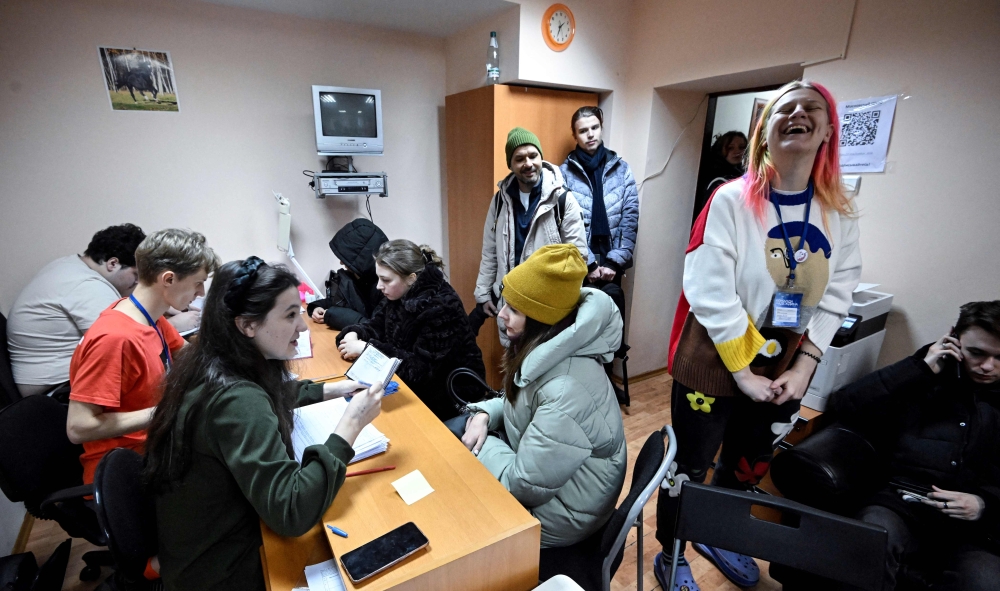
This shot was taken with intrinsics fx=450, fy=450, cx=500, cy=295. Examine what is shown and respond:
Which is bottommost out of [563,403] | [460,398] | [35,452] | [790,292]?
[460,398]

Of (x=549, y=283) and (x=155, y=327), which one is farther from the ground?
(x=549, y=283)

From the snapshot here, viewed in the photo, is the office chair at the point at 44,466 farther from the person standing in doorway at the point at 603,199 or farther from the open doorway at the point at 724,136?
the open doorway at the point at 724,136

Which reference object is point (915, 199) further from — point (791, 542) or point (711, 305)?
point (791, 542)

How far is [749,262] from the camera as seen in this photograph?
1331 millimetres

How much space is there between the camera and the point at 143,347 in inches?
53.3

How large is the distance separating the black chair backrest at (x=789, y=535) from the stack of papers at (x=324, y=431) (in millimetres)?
832

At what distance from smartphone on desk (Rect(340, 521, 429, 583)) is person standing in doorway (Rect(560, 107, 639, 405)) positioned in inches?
78.5

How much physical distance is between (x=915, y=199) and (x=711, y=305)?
1214 mm

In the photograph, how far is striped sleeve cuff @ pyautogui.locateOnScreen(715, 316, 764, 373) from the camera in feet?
4.39

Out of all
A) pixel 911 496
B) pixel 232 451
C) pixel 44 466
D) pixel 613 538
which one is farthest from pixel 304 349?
pixel 911 496

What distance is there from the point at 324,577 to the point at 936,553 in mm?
1889

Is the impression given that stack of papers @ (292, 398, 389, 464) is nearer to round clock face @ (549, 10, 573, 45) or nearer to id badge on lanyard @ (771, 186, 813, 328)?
id badge on lanyard @ (771, 186, 813, 328)

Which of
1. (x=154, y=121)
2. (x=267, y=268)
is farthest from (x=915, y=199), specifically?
(x=154, y=121)

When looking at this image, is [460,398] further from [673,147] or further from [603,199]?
[673,147]
